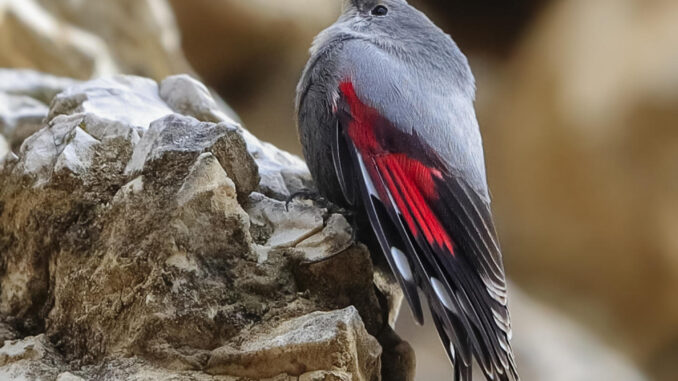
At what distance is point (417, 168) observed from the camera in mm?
1369

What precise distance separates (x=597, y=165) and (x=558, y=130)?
25 centimetres

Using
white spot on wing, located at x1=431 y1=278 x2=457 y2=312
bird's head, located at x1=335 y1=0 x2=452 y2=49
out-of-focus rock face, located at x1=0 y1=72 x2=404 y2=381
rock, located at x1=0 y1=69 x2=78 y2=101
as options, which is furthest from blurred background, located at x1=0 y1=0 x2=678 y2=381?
white spot on wing, located at x1=431 y1=278 x2=457 y2=312

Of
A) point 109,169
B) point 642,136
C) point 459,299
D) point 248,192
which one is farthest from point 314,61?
point 642,136

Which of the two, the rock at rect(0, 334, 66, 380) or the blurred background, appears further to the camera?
the blurred background

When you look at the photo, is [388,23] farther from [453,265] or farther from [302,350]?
[302,350]

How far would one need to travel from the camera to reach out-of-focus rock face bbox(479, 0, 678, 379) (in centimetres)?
350

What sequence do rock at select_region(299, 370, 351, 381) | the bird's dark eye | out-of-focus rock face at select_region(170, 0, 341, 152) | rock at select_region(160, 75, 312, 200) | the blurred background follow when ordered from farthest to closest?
out-of-focus rock face at select_region(170, 0, 341, 152)
the blurred background
the bird's dark eye
rock at select_region(160, 75, 312, 200)
rock at select_region(299, 370, 351, 381)

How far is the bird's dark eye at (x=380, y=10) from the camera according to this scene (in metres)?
1.85

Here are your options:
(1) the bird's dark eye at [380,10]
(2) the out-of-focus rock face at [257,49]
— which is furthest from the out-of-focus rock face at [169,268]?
(2) the out-of-focus rock face at [257,49]

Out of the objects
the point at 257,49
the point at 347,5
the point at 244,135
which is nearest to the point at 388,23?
the point at 347,5

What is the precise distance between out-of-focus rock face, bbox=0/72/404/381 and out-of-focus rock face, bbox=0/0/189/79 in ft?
5.19

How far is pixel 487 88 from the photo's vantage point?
3938mm

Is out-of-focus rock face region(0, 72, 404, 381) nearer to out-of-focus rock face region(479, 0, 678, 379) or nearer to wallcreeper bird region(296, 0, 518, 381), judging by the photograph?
wallcreeper bird region(296, 0, 518, 381)

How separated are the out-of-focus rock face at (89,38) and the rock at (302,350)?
211 cm
